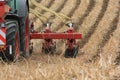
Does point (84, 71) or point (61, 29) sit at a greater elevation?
point (84, 71)

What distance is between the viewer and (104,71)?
4.10m

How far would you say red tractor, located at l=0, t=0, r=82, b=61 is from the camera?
720cm

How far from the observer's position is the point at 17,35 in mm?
7992

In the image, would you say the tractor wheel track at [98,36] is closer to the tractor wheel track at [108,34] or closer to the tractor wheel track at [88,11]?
the tractor wheel track at [108,34]

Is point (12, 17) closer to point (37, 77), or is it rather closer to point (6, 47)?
point (6, 47)

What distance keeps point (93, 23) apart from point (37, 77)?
36.3ft

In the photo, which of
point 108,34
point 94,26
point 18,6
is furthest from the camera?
point 94,26

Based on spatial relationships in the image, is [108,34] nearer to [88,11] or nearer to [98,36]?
[98,36]

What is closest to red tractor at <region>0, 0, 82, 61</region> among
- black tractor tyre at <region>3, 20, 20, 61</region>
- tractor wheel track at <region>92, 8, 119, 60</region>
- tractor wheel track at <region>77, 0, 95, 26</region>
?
black tractor tyre at <region>3, 20, 20, 61</region>

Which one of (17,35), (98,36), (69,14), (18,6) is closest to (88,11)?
(69,14)

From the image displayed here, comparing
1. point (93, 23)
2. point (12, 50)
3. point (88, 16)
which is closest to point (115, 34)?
point (93, 23)

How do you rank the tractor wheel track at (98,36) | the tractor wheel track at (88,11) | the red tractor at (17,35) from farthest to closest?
the tractor wheel track at (88,11) < the tractor wheel track at (98,36) < the red tractor at (17,35)

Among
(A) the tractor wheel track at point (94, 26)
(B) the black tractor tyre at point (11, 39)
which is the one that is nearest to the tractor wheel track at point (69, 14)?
(A) the tractor wheel track at point (94, 26)

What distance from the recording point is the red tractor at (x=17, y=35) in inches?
283
